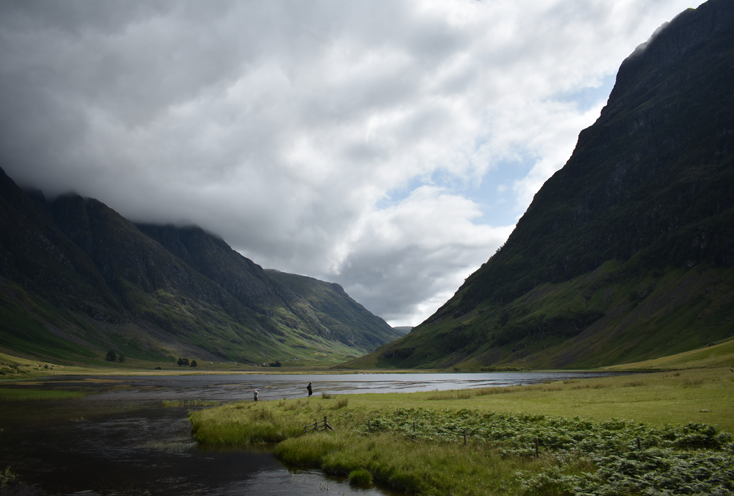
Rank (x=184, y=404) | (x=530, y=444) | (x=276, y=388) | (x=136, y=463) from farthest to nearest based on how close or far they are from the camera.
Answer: (x=276, y=388)
(x=184, y=404)
(x=136, y=463)
(x=530, y=444)

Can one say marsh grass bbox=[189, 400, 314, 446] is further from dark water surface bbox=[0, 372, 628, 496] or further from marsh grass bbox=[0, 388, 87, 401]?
marsh grass bbox=[0, 388, 87, 401]

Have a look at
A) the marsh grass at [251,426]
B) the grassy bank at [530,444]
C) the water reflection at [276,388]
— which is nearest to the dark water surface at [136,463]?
the marsh grass at [251,426]

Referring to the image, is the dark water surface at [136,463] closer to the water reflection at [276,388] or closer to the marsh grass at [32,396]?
the marsh grass at [32,396]

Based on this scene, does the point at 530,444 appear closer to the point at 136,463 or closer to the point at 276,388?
the point at 136,463

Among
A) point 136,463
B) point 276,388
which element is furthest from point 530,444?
point 276,388

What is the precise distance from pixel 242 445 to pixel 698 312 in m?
221

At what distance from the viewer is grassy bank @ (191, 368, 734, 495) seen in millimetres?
19078

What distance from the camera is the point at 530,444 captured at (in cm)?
2569

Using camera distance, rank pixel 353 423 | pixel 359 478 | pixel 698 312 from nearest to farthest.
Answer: pixel 359 478 → pixel 353 423 → pixel 698 312

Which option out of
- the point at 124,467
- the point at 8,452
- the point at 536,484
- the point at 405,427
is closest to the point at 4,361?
the point at 8,452

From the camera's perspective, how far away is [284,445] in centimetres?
3556

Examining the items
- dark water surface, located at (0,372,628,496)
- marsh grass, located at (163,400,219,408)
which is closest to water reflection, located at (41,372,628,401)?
marsh grass, located at (163,400,219,408)

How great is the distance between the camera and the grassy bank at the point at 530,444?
62.6 feet

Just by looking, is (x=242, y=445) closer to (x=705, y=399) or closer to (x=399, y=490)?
(x=399, y=490)
